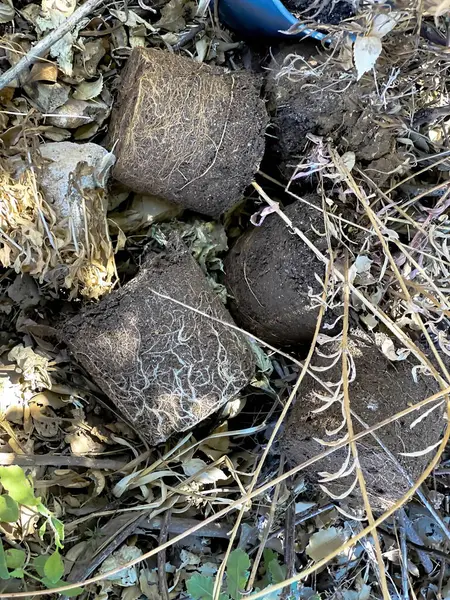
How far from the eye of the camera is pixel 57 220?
1.06 m

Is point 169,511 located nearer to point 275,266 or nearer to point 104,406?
point 104,406

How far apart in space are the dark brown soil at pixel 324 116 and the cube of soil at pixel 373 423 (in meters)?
0.35

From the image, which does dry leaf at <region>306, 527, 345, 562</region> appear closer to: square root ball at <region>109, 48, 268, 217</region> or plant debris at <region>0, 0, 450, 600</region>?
plant debris at <region>0, 0, 450, 600</region>

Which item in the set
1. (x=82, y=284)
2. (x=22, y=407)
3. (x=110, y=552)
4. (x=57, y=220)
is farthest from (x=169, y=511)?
(x=57, y=220)

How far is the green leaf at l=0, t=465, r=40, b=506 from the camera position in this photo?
31.7 inches

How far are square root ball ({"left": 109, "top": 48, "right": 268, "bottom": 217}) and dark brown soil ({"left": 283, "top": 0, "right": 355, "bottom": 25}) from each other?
0.17 meters

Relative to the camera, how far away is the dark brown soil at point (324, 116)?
3.40 feet

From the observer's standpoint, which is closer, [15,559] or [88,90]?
[15,559]

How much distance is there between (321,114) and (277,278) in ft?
1.02

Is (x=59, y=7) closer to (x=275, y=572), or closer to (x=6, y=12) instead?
(x=6, y=12)

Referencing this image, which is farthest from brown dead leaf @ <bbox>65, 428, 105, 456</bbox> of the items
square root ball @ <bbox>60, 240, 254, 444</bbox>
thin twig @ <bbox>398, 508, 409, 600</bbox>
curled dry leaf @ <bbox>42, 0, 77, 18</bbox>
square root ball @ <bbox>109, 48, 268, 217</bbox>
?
curled dry leaf @ <bbox>42, 0, 77, 18</bbox>

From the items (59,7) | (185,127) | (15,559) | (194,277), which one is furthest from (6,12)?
(15,559)

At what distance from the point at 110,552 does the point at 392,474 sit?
523mm

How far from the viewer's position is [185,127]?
1.02 m
